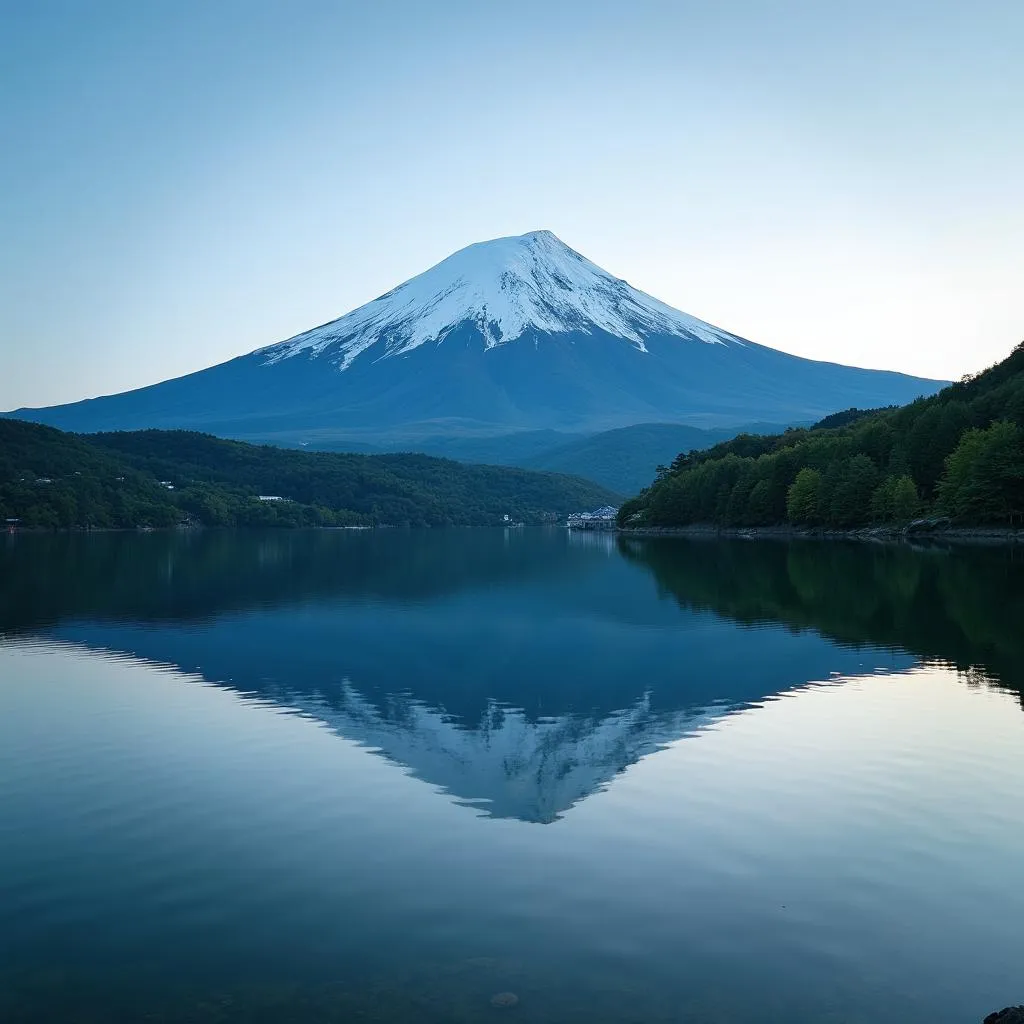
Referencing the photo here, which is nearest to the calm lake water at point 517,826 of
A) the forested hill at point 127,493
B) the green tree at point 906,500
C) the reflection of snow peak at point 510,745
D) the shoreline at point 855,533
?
the reflection of snow peak at point 510,745

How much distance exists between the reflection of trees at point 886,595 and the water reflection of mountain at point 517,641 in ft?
0.63

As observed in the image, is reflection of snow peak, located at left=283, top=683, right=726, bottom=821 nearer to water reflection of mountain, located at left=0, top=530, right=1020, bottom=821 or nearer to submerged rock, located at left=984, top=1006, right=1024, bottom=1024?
water reflection of mountain, located at left=0, top=530, right=1020, bottom=821

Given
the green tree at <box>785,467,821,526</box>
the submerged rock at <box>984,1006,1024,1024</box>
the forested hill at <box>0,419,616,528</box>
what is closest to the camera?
the submerged rock at <box>984,1006,1024,1024</box>

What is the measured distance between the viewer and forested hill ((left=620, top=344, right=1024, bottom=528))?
248ft

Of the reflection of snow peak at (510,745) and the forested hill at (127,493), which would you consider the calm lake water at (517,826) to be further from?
the forested hill at (127,493)

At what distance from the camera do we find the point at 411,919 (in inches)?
394

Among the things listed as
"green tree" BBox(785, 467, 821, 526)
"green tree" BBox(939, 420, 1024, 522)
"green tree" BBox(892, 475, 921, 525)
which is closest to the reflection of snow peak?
"green tree" BBox(939, 420, 1024, 522)

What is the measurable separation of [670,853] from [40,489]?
144m

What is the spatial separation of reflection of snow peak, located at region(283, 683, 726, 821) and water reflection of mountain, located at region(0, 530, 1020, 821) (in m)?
0.06

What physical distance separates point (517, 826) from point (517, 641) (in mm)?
19368

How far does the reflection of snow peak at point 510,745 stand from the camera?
587 inches

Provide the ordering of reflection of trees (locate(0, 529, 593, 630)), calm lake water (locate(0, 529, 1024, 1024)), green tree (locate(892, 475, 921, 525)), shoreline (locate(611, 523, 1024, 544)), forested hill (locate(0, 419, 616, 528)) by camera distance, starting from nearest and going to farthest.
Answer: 1. calm lake water (locate(0, 529, 1024, 1024))
2. reflection of trees (locate(0, 529, 593, 630))
3. shoreline (locate(611, 523, 1024, 544))
4. green tree (locate(892, 475, 921, 525))
5. forested hill (locate(0, 419, 616, 528))

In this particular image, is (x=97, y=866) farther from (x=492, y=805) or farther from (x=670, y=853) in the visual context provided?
(x=670, y=853)

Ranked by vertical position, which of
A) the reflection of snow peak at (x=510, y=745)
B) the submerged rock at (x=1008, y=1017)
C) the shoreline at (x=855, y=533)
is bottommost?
the shoreline at (x=855, y=533)
